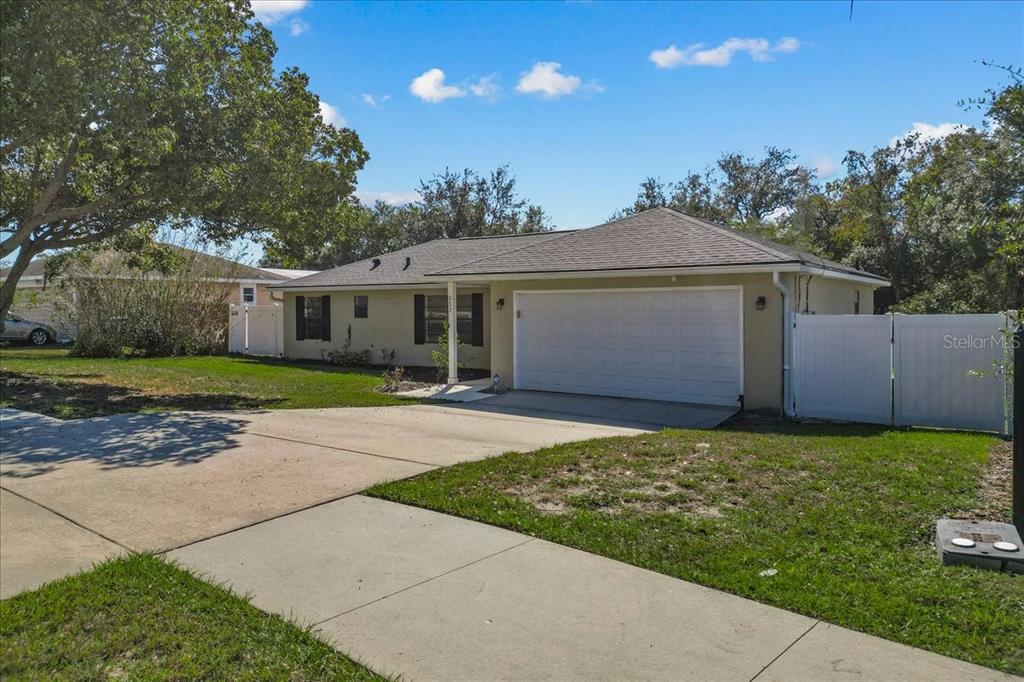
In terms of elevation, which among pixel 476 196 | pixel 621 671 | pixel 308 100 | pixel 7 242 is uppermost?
pixel 476 196

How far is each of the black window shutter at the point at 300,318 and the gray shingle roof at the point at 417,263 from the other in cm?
59

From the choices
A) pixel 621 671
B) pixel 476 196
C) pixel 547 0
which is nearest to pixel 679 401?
pixel 547 0

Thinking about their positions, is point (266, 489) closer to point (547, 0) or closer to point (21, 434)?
point (21, 434)

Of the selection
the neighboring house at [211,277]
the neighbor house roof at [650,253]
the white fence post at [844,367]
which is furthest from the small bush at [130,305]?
the white fence post at [844,367]

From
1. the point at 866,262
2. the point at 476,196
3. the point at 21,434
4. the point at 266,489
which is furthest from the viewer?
the point at 476,196

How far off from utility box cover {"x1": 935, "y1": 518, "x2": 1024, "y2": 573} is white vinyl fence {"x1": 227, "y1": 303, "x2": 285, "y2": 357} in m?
21.3

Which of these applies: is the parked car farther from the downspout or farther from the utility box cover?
the utility box cover

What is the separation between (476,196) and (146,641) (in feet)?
134

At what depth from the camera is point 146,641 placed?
3.55 metres

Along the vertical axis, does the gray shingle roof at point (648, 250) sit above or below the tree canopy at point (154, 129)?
below

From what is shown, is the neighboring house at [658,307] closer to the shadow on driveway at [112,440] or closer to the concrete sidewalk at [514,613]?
the shadow on driveway at [112,440]

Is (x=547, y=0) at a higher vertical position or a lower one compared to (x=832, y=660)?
higher

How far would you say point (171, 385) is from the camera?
592 inches

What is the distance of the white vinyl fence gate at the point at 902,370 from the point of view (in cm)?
966
